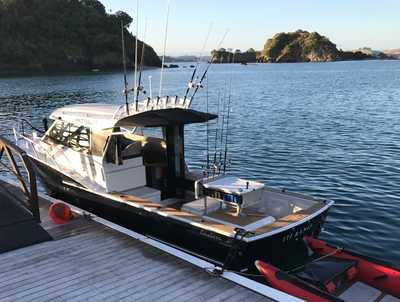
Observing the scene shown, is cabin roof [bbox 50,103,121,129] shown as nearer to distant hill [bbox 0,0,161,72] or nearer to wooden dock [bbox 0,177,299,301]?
wooden dock [bbox 0,177,299,301]

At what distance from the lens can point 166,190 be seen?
1128 cm

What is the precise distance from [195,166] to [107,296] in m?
13.4

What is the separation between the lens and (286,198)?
1003 cm

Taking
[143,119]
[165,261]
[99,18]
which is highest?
[99,18]

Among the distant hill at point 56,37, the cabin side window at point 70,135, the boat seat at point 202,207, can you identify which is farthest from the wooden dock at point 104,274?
the distant hill at point 56,37

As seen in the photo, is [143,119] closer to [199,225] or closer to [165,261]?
[199,225]

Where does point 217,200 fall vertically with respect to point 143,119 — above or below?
below

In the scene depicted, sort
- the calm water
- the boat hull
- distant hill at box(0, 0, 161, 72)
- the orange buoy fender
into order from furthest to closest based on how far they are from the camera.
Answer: distant hill at box(0, 0, 161, 72), the calm water, the orange buoy fender, the boat hull

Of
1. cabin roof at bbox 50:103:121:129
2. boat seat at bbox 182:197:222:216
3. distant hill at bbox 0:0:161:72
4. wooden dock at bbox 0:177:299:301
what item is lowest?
wooden dock at bbox 0:177:299:301

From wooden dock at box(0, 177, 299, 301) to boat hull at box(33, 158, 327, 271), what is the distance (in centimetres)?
93

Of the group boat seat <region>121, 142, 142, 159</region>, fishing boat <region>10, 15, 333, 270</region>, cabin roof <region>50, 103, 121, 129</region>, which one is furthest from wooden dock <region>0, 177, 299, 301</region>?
cabin roof <region>50, 103, 121, 129</region>

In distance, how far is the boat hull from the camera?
27.2 ft

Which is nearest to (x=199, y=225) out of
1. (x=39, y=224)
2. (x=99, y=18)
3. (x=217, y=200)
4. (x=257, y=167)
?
(x=217, y=200)

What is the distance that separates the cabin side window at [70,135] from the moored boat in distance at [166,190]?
3 cm
